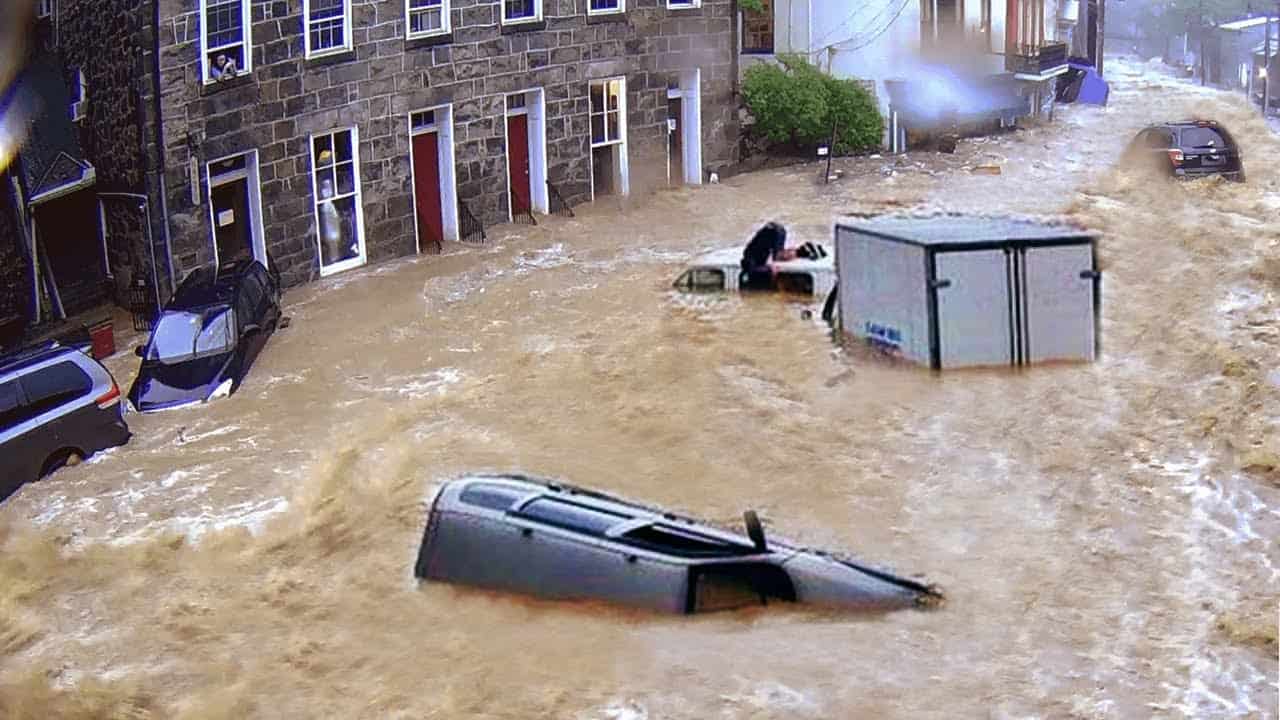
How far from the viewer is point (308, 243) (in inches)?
1005

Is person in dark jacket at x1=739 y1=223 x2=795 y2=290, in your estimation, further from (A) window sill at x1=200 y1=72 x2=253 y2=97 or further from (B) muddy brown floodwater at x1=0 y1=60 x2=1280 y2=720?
(A) window sill at x1=200 y1=72 x2=253 y2=97

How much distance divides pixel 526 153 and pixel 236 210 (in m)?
7.29

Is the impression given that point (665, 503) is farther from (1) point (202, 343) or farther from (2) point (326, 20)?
(2) point (326, 20)

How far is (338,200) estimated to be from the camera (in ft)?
86.0

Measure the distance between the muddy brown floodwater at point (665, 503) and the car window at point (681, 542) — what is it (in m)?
0.52

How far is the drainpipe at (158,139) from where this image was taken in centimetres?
2236

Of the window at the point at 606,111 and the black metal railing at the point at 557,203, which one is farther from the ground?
the window at the point at 606,111

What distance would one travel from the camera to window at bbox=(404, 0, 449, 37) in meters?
27.1

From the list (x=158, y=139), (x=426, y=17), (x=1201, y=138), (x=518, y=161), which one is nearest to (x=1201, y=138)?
(x=1201, y=138)

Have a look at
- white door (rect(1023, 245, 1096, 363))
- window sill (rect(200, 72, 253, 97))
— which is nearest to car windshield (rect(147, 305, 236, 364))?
Answer: window sill (rect(200, 72, 253, 97))

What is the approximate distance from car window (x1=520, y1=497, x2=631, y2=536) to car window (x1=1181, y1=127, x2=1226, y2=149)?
81.5ft

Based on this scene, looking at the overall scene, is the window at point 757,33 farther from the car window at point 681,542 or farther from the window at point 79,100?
the car window at point 681,542

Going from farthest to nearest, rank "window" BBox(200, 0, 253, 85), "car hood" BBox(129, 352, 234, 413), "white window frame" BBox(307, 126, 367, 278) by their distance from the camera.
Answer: "white window frame" BBox(307, 126, 367, 278) < "window" BBox(200, 0, 253, 85) < "car hood" BBox(129, 352, 234, 413)

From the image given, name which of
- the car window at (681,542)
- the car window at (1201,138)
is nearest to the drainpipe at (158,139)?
the car window at (681,542)
